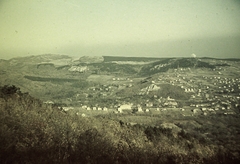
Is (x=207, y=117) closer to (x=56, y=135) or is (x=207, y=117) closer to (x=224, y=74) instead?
(x=224, y=74)

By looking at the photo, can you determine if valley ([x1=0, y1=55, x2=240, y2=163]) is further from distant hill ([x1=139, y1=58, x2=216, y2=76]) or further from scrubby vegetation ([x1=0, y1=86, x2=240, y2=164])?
scrubby vegetation ([x1=0, y1=86, x2=240, y2=164])

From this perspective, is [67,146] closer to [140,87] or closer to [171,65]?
[140,87]

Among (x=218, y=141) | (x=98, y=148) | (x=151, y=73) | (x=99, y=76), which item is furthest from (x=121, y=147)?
(x=151, y=73)

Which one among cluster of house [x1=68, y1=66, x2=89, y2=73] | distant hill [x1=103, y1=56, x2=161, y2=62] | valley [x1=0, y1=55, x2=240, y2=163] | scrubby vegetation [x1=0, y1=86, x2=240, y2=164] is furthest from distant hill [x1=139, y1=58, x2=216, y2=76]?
scrubby vegetation [x1=0, y1=86, x2=240, y2=164]

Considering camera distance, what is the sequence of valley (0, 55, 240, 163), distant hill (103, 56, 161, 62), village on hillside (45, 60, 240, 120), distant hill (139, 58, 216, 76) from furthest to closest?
distant hill (103, 56, 161, 62) < distant hill (139, 58, 216, 76) < village on hillside (45, 60, 240, 120) < valley (0, 55, 240, 163)

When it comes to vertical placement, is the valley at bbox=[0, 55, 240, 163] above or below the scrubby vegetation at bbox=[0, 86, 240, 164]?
below

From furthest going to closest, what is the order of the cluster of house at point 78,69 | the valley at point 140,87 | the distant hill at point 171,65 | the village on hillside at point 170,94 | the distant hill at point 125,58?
the distant hill at point 125,58, the cluster of house at point 78,69, the distant hill at point 171,65, the village on hillside at point 170,94, the valley at point 140,87

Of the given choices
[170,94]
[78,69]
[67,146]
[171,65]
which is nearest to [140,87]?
[170,94]

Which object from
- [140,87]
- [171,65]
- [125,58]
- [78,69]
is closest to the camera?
[140,87]

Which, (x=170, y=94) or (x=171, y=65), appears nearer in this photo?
(x=170, y=94)

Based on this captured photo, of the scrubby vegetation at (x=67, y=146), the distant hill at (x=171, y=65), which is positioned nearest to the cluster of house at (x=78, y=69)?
the distant hill at (x=171, y=65)

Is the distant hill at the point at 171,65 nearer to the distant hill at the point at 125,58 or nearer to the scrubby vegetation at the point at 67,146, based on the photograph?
the distant hill at the point at 125,58
